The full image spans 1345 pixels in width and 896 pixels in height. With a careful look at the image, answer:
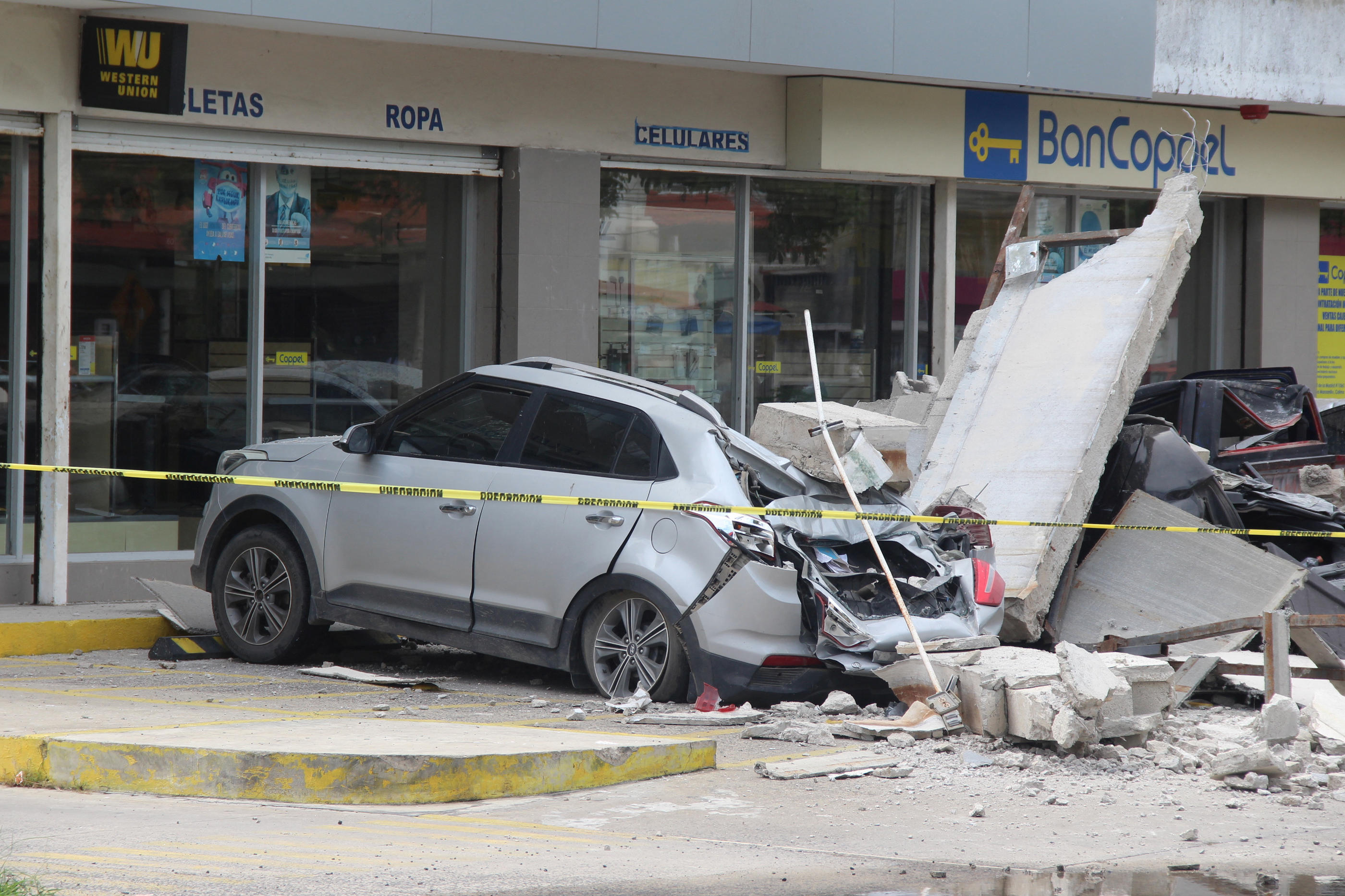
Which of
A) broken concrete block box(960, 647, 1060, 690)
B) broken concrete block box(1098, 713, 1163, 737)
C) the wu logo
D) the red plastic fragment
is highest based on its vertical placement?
the wu logo

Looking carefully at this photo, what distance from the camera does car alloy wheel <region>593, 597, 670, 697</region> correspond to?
Answer: 25.9 feet

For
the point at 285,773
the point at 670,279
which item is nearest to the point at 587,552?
the point at 285,773

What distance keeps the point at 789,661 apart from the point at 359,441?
116 inches

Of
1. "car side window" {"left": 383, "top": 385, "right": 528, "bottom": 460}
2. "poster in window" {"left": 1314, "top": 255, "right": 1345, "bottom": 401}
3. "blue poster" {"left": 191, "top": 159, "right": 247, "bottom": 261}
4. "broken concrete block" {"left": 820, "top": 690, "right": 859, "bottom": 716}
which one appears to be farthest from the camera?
"poster in window" {"left": 1314, "top": 255, "right": 1345, "bottom": 401}

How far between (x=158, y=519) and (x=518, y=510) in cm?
486

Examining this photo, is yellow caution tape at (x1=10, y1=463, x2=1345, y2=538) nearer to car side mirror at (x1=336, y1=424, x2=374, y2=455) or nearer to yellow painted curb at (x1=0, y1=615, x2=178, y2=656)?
car side mirror at (x1=336, y1=424, x2=374, y2=455)

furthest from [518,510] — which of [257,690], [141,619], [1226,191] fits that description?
[1226,191]

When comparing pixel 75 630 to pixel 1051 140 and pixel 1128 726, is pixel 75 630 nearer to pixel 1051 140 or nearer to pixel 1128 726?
pixel 1128 726

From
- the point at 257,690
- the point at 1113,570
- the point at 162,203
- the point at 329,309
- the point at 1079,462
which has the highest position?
the point at 162,203

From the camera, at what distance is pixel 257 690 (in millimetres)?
8422

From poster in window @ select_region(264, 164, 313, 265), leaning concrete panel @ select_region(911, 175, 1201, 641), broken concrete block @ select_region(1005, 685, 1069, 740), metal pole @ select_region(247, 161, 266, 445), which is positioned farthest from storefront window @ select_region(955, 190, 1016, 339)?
broken concrete block @ select_region(1005, 685, 1069, 740)

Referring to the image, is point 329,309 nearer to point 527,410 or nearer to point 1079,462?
→ point 527,410

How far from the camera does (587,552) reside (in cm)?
799

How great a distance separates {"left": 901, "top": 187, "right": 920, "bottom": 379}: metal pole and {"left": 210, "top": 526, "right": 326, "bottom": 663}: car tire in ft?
25.6
